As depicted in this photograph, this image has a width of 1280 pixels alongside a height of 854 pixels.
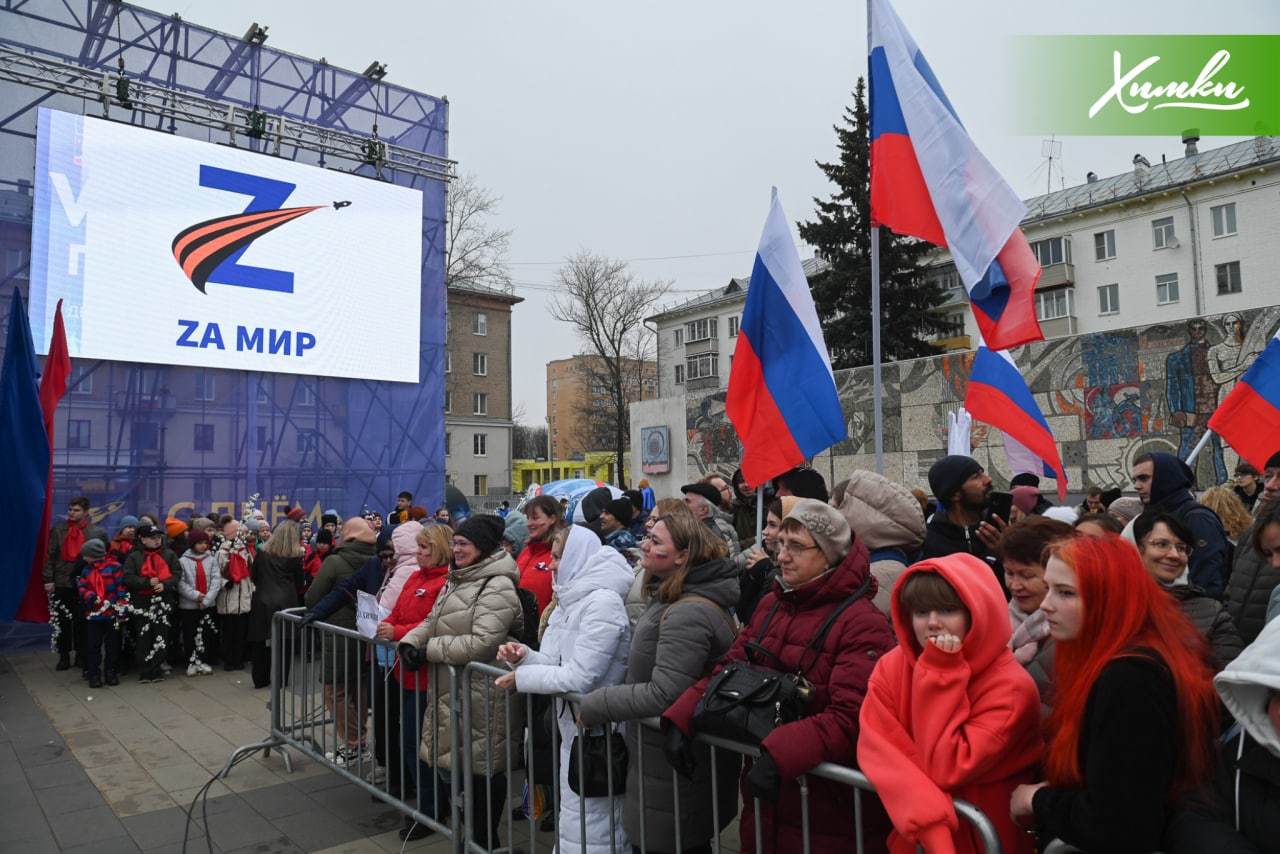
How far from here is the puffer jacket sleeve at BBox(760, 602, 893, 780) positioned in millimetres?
2346

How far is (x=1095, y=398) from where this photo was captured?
16.7 m

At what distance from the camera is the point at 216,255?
1505 cm

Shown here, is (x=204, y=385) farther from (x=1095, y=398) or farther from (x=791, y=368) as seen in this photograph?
(x=1095, y=398)

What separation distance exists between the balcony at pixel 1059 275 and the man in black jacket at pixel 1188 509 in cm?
3473

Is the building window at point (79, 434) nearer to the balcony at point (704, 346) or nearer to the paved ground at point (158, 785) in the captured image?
the paved ground at point (158, 785)

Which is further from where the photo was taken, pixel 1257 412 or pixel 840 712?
pixel 1257 412

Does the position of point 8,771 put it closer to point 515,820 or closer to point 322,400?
point 515,820

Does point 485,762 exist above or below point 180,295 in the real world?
below

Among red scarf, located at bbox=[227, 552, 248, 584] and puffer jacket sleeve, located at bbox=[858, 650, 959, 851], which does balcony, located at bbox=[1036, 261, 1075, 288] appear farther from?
puffer jacket sleeve, located at bbox=[858, 650, 959, 851]

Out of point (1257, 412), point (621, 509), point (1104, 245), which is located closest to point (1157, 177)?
point (1104, 245)

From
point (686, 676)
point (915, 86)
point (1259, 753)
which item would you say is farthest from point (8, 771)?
point (915, 86)

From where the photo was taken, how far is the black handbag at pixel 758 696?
2.47 meters

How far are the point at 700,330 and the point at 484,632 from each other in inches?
1979

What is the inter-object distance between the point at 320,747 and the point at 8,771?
7.34 feet
